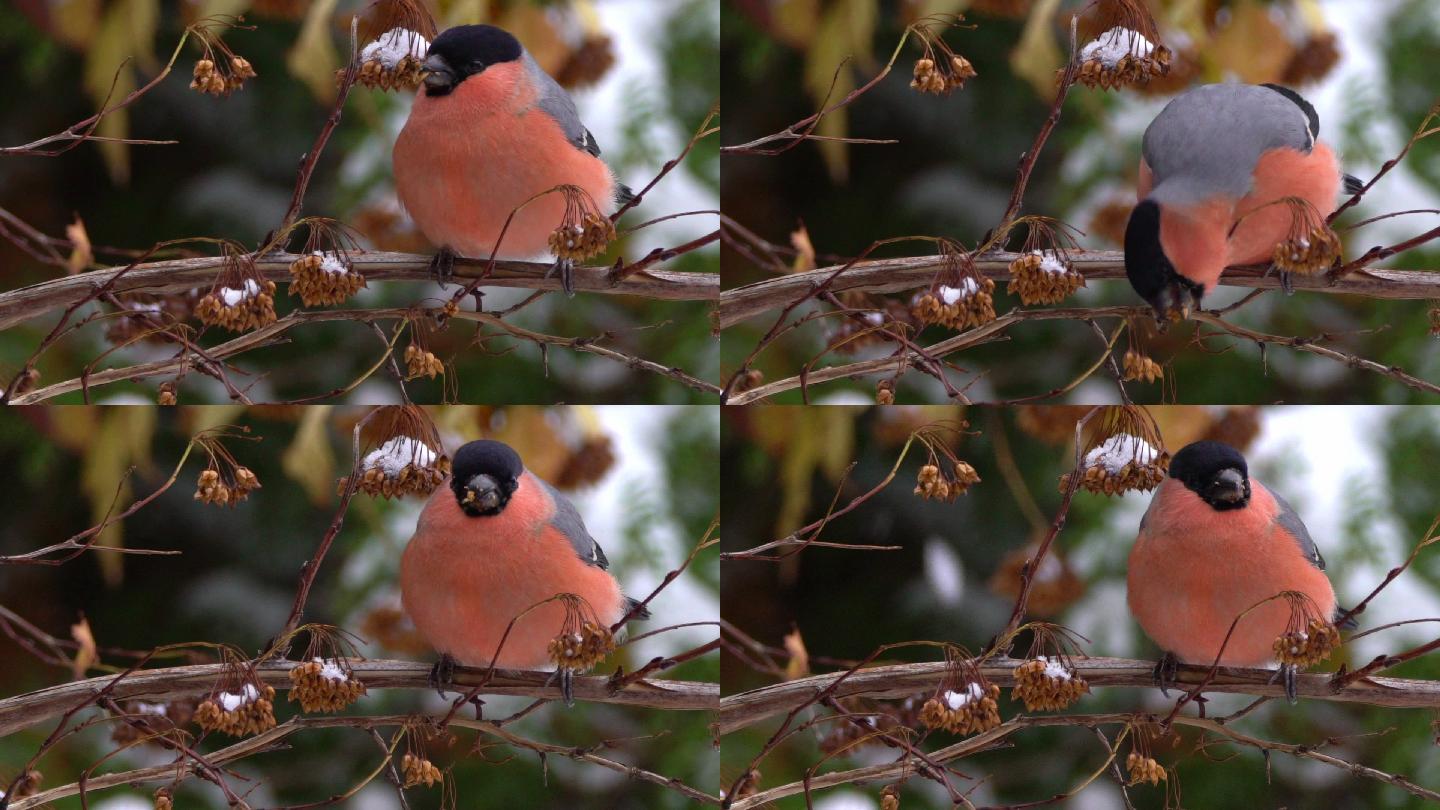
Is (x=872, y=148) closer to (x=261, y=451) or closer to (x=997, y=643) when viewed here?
(x=997, y=643)

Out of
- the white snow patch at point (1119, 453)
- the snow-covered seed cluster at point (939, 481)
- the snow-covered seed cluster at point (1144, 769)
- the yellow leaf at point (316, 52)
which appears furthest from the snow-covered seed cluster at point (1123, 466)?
the yellow leaf at point (316, 52)

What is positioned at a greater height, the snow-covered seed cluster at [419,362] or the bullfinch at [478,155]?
the bullfinch at [478,155]

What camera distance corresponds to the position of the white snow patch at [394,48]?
1.68m

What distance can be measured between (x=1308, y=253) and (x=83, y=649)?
5.30 feet

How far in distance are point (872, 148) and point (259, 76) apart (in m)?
0.85

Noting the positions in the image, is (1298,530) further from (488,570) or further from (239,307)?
(239,307)

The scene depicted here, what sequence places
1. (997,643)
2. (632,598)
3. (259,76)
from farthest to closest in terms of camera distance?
(632,598) < (259,76) < (997,643)

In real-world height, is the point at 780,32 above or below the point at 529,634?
above

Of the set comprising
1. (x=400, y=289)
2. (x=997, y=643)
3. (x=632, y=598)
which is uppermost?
(x=400, y=289)

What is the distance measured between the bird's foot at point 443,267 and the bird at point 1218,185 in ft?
2.70

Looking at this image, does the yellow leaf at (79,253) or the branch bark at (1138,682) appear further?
the yellow leaf at (79,253)

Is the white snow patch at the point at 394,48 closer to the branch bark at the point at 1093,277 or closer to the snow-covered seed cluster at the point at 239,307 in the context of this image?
the snow-covered seed cluster at the point at 239,307

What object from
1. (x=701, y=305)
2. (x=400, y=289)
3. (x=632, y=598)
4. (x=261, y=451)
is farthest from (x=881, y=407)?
(x=261, y=451)

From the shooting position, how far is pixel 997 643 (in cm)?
166
